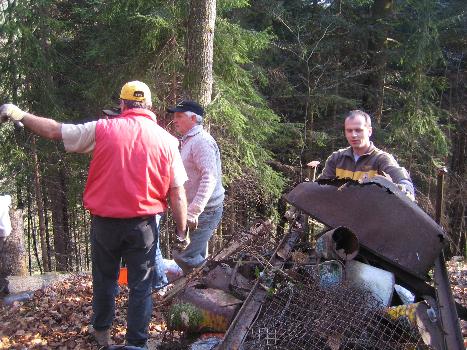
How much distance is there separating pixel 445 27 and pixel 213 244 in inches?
422

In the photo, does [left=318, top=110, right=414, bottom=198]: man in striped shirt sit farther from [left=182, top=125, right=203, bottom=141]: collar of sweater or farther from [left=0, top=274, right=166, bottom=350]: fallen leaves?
[left=0, top=274, right=166, bottom=350]: fallen leaves

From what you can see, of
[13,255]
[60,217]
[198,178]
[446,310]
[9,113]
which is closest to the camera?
[9,113]

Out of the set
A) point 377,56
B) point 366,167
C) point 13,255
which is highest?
point 377,56

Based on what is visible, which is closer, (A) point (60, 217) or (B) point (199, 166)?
(B) point (199, 166)

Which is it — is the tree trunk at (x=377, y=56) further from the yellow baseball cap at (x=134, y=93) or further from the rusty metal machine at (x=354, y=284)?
the yellow baseball cap at (x=134, y=93)

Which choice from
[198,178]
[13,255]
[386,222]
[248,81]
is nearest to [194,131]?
[198,178]

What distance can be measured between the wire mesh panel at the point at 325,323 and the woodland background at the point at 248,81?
15.7ft

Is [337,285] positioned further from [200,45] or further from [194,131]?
[200,45]

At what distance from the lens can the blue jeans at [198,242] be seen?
479 cm

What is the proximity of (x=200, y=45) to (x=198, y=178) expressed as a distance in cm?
332

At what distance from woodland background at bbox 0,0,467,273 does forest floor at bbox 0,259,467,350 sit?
141 inches

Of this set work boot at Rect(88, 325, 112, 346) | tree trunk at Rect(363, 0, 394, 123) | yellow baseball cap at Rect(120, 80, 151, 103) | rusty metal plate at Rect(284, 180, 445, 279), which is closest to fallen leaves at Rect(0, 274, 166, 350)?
work boot at Rect(88, 325, 112, 346)

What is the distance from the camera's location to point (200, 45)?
Result: 7.29m

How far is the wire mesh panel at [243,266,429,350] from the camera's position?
293 centimetres
